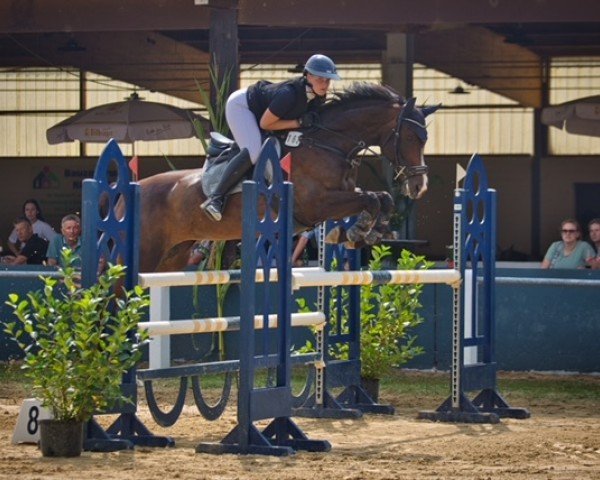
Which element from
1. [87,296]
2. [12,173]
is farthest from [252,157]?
[12,173]

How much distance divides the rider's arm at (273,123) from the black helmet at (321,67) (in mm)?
363

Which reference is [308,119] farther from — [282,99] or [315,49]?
[315,49]

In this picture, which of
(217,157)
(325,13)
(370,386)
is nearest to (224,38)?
(325,13)

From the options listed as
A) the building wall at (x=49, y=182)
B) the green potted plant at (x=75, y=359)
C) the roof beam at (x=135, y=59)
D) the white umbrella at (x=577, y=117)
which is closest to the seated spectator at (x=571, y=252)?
the white umbrella at (x=577, y=117)

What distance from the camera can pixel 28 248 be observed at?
12.6 meters

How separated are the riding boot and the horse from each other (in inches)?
3.6

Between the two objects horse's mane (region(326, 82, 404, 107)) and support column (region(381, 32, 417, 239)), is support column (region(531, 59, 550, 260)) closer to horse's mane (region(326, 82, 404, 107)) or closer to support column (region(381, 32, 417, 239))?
support column (region(381, 32, 417, 239))

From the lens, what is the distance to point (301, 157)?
27.8 feet

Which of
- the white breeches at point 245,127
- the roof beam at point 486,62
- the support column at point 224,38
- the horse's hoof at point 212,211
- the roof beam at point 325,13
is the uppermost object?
the roof beam at point 486,62

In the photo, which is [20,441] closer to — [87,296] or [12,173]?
[87,296]

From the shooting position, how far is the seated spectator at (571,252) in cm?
1109

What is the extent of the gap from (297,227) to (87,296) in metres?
2.85

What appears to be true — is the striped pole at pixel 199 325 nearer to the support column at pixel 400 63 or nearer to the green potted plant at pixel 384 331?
the green potted plant at pixel 384 331

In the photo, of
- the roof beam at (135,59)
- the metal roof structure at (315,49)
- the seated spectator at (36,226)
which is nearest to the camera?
the seated spectator at (36,226)
